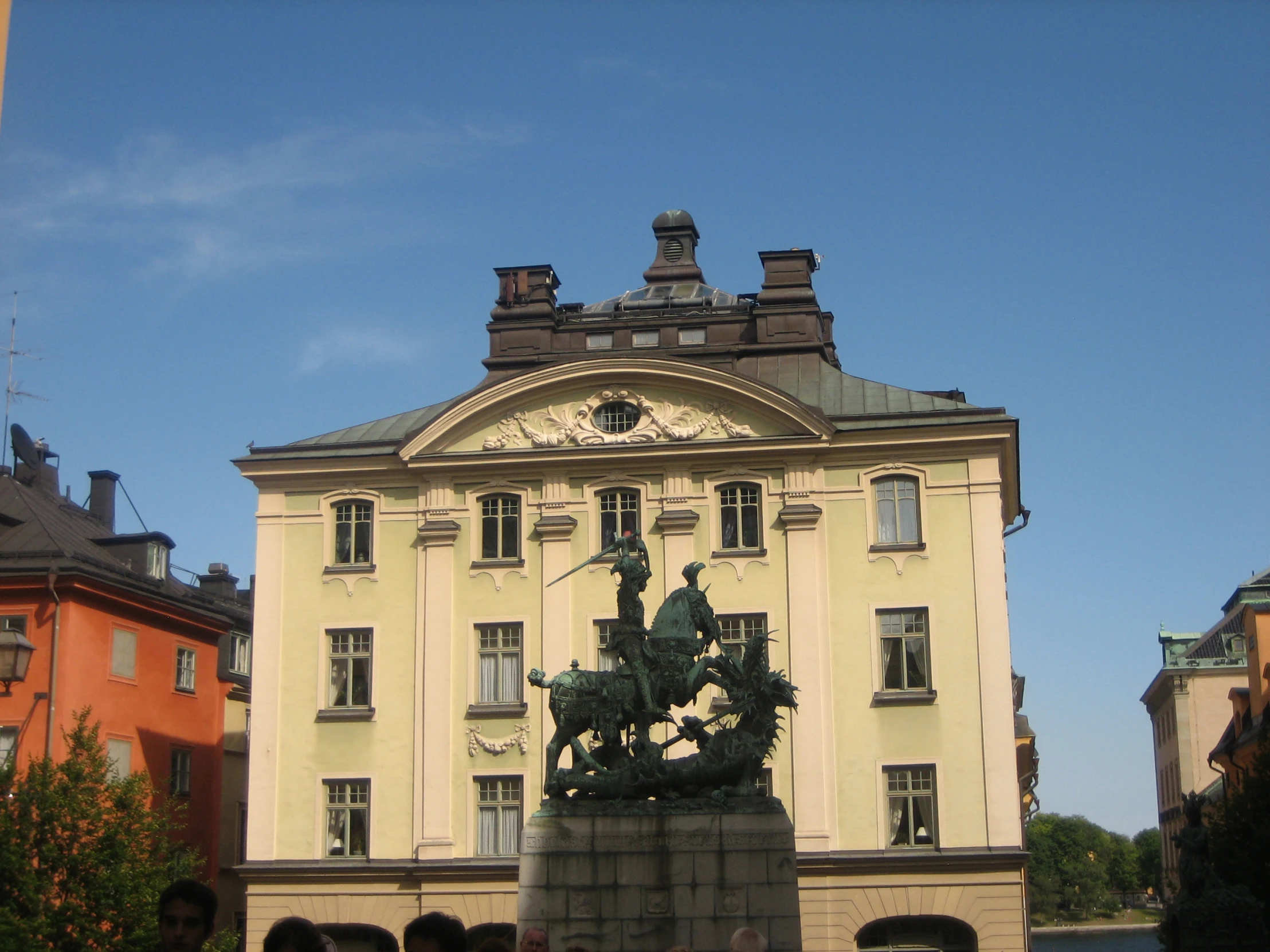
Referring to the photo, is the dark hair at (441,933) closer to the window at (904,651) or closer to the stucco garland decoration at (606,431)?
the window at (904,651)

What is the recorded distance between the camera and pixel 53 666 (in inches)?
1575

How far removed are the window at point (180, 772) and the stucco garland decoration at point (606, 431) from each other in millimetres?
12947

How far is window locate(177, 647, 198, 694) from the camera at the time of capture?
44.9 m

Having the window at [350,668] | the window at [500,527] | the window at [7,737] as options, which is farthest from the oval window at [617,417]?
the window at [7,737]

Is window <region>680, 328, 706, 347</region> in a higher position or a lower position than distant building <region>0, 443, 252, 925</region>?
higher

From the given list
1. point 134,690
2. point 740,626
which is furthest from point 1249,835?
point 134,690

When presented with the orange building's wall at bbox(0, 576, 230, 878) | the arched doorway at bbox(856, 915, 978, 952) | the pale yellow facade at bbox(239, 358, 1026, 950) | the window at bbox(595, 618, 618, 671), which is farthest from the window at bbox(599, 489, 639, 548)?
the orange building's wall at bbox(0, 576, 230, 878)

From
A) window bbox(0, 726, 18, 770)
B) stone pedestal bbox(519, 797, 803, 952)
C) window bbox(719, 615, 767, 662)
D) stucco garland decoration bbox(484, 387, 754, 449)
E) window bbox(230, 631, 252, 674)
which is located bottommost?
stone pedestal bbox(519, 797, 803, 952)

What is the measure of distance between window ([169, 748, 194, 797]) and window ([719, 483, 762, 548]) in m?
16.5

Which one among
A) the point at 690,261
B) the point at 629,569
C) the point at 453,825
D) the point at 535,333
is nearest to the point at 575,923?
the point at 629,569

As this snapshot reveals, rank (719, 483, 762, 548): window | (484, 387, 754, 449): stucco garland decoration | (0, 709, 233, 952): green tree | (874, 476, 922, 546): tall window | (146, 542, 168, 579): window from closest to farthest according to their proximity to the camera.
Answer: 1. (0, 709, 233, 952): green tree
2. (874, 476, 922, 546): tall window
3. (719, 483, 762, 548): window
4. (484, 387, 754, 449): stucco garland decoration
5. (146, 542, 168, 579): window

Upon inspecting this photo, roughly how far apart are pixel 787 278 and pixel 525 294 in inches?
271

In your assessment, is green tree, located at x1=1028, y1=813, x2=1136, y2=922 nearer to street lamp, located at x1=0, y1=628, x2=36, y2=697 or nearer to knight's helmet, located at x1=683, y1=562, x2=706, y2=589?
knight's helmet, located at x1=683, y1=562, x2=706, y2=589

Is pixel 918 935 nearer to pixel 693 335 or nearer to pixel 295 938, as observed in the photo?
pixel 693 335
